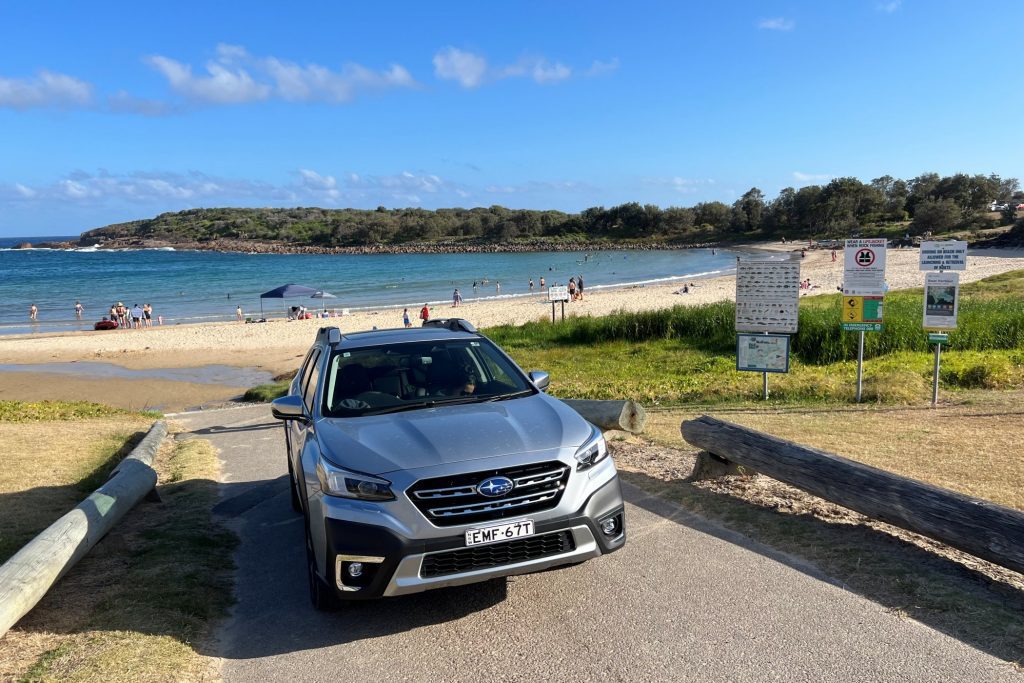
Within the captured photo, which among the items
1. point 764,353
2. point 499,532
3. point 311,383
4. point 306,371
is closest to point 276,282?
point 764,353

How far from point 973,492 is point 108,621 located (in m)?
6.37

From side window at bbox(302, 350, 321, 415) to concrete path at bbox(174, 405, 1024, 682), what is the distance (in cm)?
120

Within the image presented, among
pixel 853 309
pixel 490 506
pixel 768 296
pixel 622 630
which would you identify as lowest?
pixel 622 630

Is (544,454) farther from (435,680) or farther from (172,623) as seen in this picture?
(172,623)

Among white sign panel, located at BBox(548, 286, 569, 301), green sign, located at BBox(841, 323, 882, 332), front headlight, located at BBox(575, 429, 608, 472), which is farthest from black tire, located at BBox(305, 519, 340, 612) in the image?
white sign panel, located at BBox(548, 286, 569, 301)

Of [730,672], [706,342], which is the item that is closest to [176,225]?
[706,342]

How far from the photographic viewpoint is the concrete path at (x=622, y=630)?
3.75 m

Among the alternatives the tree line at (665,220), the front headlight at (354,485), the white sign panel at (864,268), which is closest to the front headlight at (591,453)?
the front headlight at (354,485)

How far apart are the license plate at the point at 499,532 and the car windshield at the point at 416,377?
1286mm

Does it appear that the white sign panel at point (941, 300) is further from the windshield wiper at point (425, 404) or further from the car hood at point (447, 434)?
the windshield wiper at point (425, 404)

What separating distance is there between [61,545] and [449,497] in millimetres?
2615

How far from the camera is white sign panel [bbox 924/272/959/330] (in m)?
10.5

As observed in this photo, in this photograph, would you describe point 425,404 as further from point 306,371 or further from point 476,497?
point 306,371

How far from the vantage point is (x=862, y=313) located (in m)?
11.2
